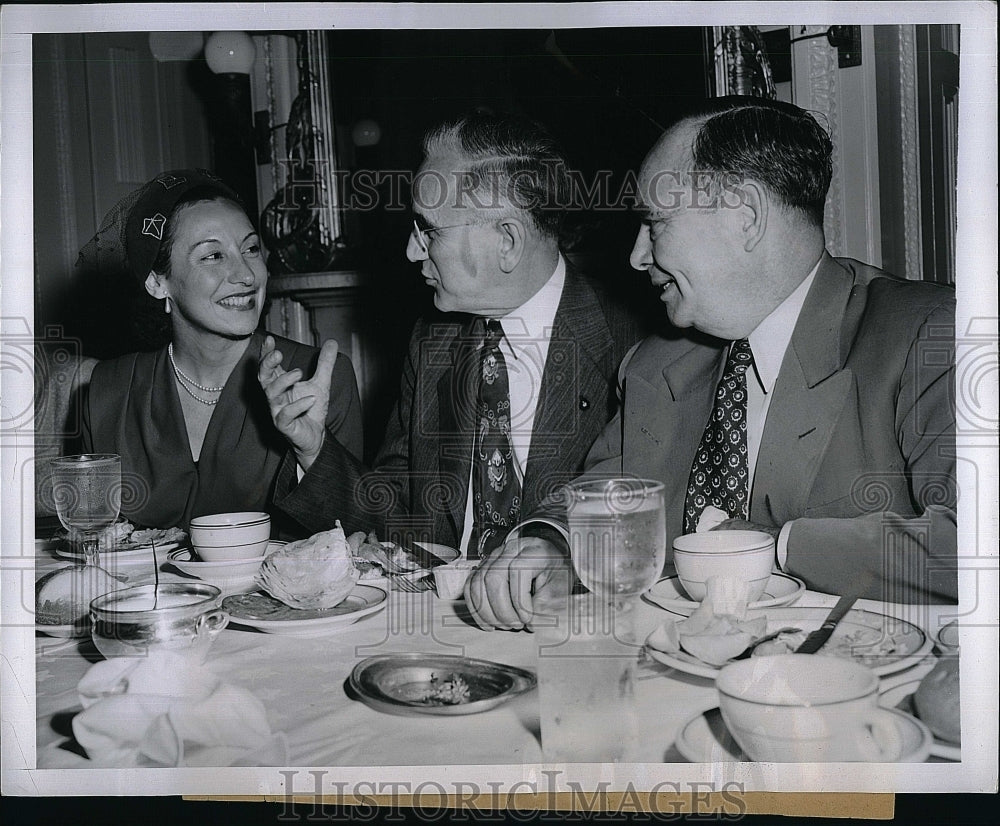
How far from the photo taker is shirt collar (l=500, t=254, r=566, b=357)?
1.08 metres

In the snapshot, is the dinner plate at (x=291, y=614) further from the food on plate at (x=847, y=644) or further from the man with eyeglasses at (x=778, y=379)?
the food on plate at (x=847, y=644)

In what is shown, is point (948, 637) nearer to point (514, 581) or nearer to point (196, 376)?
point (514, 581)

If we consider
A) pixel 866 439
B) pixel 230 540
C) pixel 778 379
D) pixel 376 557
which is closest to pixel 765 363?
pixel 778 379

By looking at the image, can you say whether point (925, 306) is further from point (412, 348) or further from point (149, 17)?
point (149, 17)

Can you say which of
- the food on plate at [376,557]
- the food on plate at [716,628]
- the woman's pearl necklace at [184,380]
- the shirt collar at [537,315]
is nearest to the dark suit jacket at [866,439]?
the food on plate at [716,628]

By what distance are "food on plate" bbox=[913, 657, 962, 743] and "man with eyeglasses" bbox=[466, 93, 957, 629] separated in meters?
0.08

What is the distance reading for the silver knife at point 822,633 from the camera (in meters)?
0.87

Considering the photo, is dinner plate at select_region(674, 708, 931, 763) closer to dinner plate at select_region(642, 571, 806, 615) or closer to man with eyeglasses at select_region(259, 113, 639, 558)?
dinner plate at select_region(642, 571, 806, 615)

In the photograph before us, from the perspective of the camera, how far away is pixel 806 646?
866 millimetres

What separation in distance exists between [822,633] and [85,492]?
870 millimetres

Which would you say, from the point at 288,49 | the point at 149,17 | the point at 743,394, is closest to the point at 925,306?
the point at 743,394

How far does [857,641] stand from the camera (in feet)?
2.80

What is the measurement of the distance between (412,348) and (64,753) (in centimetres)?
62

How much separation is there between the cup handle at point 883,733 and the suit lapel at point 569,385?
0.41 m
